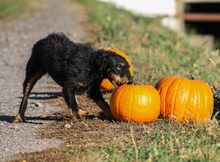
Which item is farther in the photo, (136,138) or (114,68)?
(114,68)

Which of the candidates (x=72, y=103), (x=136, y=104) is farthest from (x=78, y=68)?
(x=136, y=104)

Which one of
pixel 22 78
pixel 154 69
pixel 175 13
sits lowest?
pixel 22 78

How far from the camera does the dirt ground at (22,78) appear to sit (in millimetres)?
7311

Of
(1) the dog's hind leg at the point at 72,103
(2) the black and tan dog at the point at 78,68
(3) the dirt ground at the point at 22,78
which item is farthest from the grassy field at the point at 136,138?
(2) the black and tan dog at the point at 78,68

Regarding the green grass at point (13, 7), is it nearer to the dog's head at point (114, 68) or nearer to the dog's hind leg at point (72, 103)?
the dog's hind leg at point (72, 103)

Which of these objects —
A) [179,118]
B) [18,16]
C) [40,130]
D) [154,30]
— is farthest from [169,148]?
[18,16]

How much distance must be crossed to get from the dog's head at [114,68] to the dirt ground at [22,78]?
107cm

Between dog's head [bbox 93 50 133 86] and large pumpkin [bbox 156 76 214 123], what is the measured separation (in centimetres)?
60

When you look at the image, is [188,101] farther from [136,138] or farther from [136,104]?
[136,138]

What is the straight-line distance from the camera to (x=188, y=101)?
7914 mm

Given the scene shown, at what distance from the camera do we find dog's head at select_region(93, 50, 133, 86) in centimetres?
795

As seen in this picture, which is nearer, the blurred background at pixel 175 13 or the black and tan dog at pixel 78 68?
the black and tan dog at pixel 78 68

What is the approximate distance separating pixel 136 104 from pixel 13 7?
558 inches

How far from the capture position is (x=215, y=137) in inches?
272
